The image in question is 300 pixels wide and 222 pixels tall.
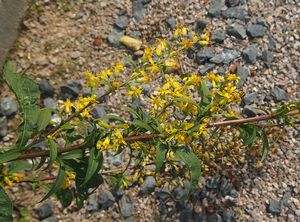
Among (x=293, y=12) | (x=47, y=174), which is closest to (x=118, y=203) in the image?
(x=47, y=174)

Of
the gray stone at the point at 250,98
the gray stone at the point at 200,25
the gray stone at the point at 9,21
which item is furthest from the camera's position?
the gray stone at the point at 200,25

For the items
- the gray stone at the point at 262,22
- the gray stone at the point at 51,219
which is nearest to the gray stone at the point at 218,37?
the gray stone at the point at 262,22

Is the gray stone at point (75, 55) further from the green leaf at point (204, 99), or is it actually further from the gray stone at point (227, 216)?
the green leaf at point (204, 99)

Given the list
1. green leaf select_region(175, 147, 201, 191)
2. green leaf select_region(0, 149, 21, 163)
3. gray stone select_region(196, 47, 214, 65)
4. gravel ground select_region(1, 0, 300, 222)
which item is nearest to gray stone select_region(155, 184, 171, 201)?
gravel ground select_region(1, 0, 300, 222)

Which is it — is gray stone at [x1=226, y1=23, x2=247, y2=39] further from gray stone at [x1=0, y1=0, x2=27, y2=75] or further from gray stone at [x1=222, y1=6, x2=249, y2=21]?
gray stone at [x1=0, y1=0, x2=27, y2=75]

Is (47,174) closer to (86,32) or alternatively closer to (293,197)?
(86,32)

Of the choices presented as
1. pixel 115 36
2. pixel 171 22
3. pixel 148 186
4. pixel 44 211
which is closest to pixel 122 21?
pixel 115 36

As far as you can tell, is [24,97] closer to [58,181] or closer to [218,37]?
[58,181]
